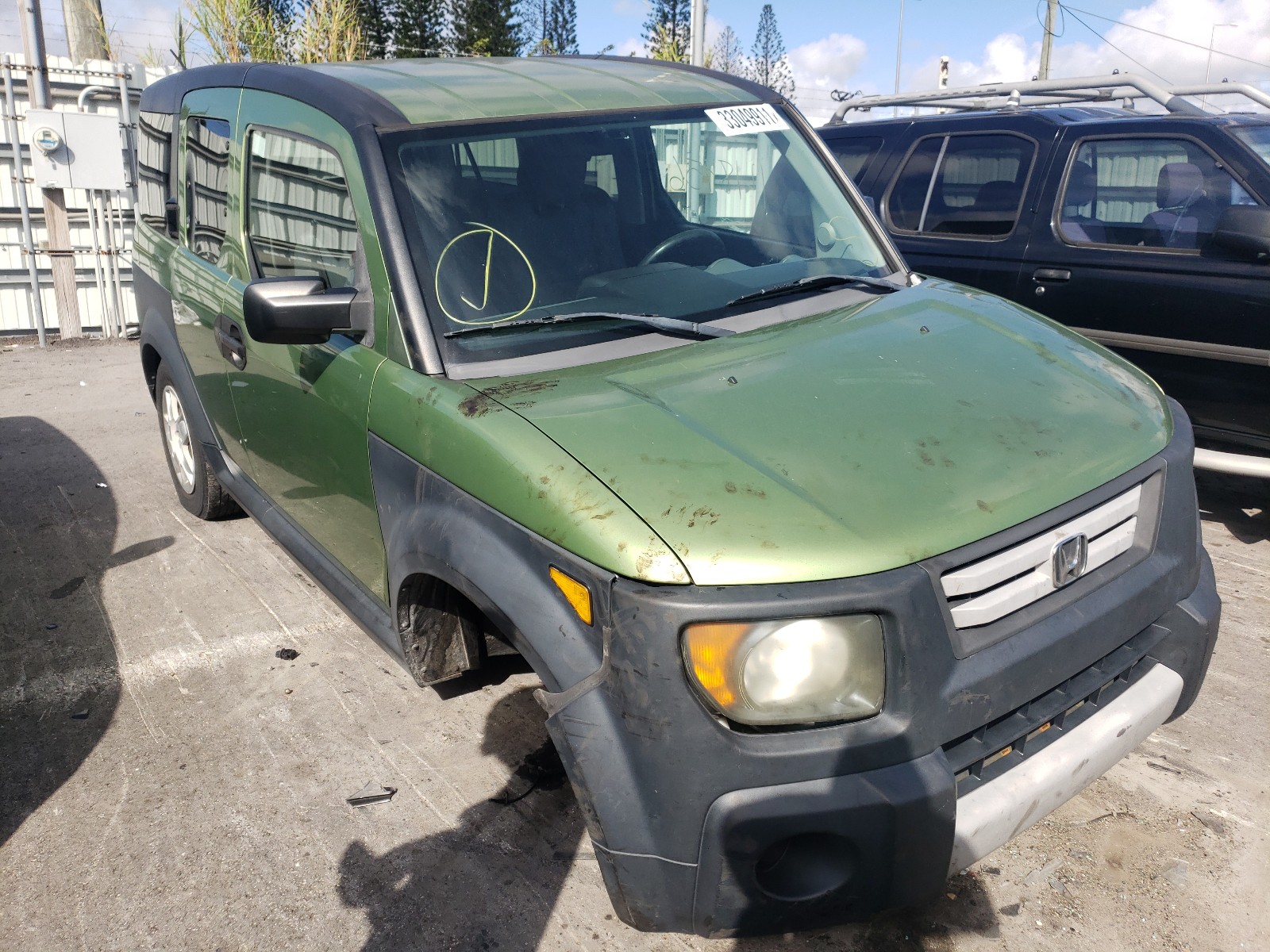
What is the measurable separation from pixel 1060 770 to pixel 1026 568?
439 millimetres

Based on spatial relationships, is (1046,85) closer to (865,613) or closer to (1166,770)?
(1166,770)

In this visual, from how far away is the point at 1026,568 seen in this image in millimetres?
2084

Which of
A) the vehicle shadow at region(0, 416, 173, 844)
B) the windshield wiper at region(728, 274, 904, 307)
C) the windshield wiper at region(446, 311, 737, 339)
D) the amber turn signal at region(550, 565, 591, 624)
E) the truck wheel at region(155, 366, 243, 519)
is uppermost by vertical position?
the windshield wiper at region(728, 274, 904, 307)

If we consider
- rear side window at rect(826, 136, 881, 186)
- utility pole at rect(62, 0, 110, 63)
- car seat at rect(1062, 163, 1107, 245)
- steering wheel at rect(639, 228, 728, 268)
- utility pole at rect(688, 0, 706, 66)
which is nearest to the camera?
steering wheel at rect(639, 228, 728, 268)

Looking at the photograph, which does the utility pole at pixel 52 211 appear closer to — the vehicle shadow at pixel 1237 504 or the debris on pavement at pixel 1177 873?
the vehicle shadow at pixel 1237 504

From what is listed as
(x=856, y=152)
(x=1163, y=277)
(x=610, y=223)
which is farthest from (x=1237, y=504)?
(x=610, y=223)

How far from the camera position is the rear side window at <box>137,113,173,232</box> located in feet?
14.2

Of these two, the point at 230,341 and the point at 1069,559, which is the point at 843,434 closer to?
the point at 1069,559

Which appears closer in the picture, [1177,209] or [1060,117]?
[1177,209]

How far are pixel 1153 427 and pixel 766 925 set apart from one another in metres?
1.54

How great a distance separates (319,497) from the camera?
3.15 m

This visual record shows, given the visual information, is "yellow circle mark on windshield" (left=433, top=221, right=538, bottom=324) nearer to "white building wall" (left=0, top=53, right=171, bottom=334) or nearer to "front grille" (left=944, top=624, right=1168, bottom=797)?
"front grille" (left=944, top=624, right=1168, bottom=797)

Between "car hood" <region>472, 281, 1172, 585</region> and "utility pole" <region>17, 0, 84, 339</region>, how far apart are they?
9508mm

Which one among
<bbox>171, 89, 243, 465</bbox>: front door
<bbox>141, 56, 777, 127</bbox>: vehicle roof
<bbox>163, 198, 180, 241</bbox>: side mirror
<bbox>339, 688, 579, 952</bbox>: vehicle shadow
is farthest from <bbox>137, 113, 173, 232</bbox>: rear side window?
<bbox>339, 688, 579, 952</bbox>: vehicle shadow
